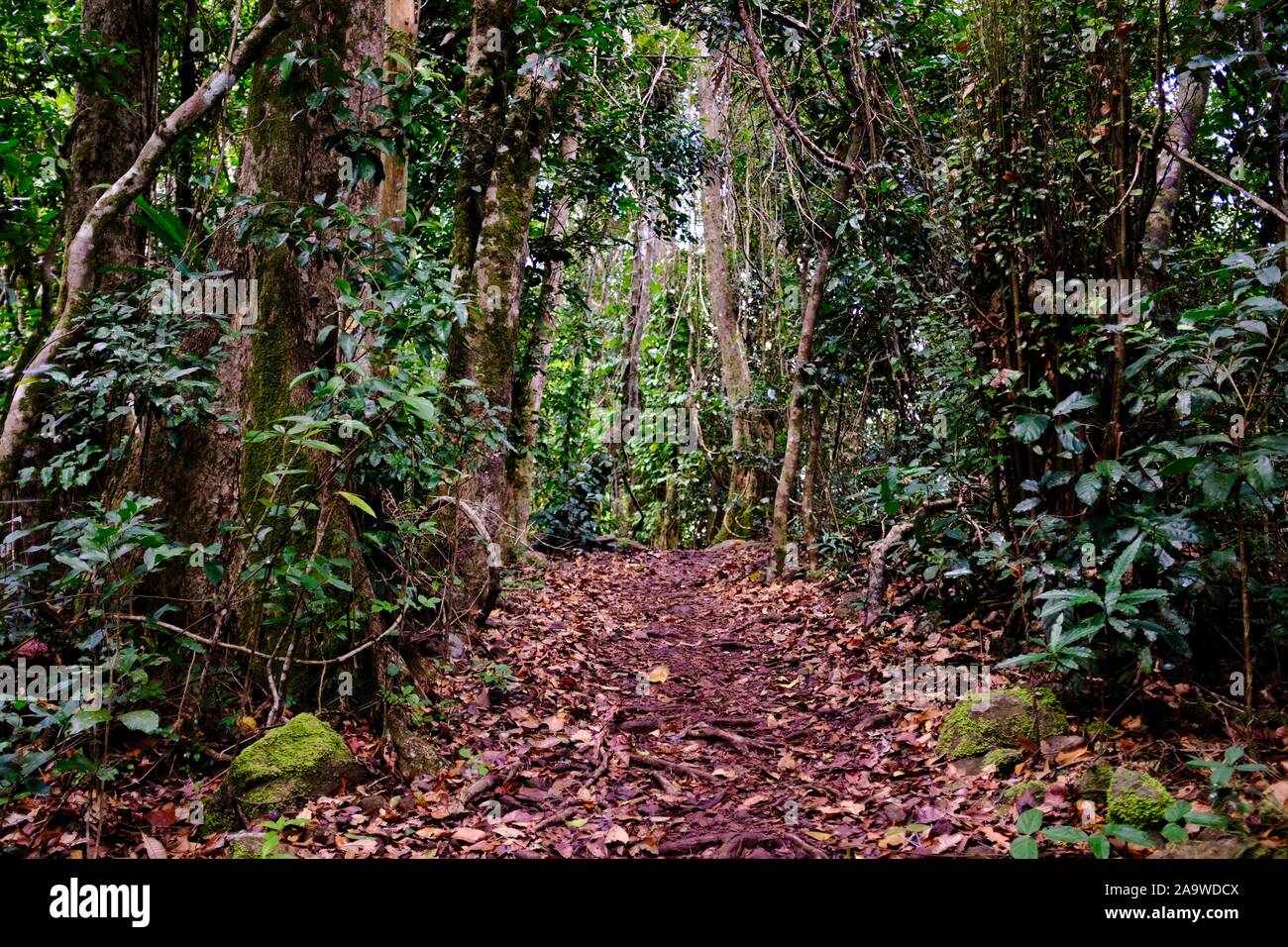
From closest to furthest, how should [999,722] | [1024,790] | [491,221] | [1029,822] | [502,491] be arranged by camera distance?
[1029,822], [1024,790], [999,722], [491,221], [502,491]

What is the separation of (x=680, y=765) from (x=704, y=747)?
416 millimetres

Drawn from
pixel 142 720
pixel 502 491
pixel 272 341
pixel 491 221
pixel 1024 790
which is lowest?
pixel 1024 790

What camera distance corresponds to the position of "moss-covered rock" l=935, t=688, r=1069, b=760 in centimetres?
411

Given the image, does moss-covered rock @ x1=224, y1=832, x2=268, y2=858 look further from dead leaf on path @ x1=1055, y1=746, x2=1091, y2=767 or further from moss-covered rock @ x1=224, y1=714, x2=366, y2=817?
dead leaf on path @ x1=1055, y1=746, x2=1091, y2=767

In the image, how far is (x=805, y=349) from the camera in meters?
8.61

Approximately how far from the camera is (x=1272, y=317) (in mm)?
3689

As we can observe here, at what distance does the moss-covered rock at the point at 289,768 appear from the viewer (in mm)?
3674

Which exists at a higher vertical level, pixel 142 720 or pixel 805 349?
pixel 805 349

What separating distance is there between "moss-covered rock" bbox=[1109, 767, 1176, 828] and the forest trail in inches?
19.0

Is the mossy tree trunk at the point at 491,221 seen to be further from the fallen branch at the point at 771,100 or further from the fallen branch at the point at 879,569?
the fallen branch at the point at 879,569

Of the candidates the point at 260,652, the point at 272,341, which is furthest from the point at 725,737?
the point at 272,341

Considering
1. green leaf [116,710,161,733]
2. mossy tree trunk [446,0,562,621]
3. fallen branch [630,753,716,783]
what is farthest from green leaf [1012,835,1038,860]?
mossy tree trunk [446,0,562,621]

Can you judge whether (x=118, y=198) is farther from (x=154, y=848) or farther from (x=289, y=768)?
(x=154, y=848)
